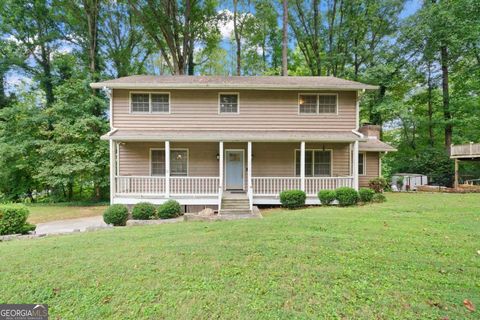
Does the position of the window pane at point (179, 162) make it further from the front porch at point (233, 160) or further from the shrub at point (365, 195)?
the shrub at point (365, 195)

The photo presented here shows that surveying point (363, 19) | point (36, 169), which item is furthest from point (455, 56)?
point (36, 169)

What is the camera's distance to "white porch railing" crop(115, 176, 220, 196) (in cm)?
968

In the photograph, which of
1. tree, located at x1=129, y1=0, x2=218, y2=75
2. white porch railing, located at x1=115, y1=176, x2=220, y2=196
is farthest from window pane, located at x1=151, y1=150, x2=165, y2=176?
tree, located at x1=129, y1=0, x2=218, y2=75

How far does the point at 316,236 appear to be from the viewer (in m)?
5.00

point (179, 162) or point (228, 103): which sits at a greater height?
point (228, 103)

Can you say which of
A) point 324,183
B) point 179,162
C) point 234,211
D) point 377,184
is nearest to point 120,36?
point 179,162

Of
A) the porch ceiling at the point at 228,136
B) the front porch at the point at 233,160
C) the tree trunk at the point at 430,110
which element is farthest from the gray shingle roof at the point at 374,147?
the tree trunk at the point at 430,110

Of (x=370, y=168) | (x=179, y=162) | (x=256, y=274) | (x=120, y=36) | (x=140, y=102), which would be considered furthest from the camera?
(x=120, y=36)

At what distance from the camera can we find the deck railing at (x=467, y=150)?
41.5 ft

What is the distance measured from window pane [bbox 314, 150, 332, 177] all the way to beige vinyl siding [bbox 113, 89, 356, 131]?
124 centimetres

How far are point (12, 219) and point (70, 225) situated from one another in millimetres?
2043

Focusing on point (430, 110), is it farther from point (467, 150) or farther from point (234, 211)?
point (234, 211)

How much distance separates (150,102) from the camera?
10.9 meters

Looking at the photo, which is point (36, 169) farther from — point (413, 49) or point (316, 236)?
point (413, 49)
